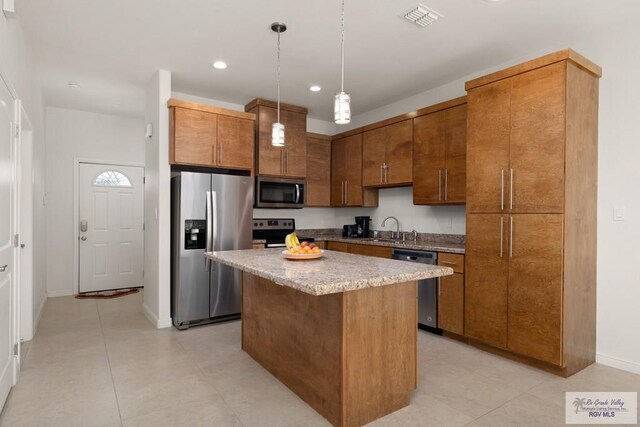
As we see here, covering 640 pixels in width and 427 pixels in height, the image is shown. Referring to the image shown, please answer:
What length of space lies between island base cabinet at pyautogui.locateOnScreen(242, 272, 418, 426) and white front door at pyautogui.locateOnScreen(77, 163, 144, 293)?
163 inches

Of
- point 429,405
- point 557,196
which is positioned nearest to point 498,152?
point 557,196

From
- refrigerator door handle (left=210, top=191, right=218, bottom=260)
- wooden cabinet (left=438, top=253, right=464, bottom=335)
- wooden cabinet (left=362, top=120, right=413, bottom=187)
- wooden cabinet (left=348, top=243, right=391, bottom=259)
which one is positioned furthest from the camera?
wooden cabinet (left=362, top=120, right=413, bottom=187)

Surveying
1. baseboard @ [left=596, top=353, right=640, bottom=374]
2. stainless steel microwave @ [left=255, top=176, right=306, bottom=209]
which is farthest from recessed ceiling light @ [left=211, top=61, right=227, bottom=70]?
baseboard @ [left=596, top=353, right=640, bottom=374]

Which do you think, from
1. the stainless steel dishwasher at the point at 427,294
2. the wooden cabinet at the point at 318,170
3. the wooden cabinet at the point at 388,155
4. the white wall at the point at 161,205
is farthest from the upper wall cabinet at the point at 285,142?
the stainless steel dishwasher at the point at 427,294

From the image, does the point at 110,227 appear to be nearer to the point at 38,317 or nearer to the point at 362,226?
the point at 38,317

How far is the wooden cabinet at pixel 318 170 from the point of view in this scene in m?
5.31

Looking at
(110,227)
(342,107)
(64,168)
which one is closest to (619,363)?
(342,107)

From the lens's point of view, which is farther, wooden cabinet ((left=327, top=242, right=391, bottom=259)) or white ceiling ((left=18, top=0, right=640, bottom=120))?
wooden cabinet ((left=327, top=242, right=391, bottom=259))

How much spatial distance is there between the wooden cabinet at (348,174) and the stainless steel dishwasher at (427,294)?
1364mm

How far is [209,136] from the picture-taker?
4.07 metres

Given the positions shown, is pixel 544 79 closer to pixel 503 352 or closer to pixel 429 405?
pixel 503 352

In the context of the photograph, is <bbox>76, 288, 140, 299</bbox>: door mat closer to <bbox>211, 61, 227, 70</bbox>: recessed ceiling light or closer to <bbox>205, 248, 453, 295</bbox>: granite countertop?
<bbox>205, 248, 453, 295</bbox>: granite countertop

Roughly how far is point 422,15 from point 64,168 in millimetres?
5116

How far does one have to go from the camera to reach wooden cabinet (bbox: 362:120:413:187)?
432 centimetres
